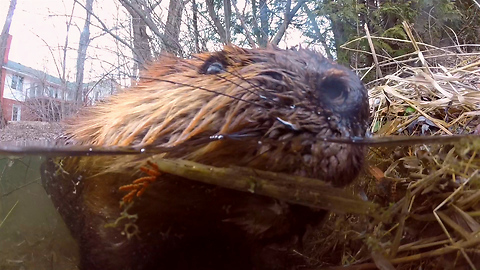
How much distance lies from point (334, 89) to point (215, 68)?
1.09ft

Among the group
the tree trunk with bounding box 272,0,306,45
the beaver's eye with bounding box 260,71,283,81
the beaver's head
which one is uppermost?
the tree trunk with bounding box 272,0,306,45

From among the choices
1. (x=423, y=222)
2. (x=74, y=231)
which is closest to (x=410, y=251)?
(x=423, y=222)

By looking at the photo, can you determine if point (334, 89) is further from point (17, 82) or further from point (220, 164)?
point (17, 82)

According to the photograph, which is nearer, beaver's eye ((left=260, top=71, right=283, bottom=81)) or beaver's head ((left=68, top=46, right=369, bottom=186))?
beaver's head ((left=68, top=46, right=369, bottom=186))

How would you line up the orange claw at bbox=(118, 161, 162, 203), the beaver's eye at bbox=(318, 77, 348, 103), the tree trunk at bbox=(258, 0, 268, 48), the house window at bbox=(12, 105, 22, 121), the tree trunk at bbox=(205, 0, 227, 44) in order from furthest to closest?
the tree trunk at bbox=(205, 0, 227, 44), the tree trunk at bbox=(258, 0, 268, 48), the house window at bbox=(12, 105, 22, 121), the beaver's eye at bbox=(318, 77, 348, 103), the orange claw at bbox=(118, 161, 162, 203)

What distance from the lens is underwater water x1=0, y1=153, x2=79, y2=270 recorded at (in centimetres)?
119

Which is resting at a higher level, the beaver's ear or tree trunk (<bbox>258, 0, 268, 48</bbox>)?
tree trunk (<bbox>258, 0, 268, 48</bbox>)

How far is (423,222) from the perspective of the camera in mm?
1028

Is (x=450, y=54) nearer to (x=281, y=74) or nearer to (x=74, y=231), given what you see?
(x=281, y=74)

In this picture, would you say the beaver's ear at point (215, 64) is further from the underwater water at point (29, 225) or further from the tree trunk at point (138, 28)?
the tree trunk at point (138, 28)

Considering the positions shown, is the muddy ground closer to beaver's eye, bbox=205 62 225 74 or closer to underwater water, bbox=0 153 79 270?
underwater water, bbox=0 153 79 270

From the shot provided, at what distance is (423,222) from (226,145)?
519 mm

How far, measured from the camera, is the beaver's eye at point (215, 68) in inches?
45.9

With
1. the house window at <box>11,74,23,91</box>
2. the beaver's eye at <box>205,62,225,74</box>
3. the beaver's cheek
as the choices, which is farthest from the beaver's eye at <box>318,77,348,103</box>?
the house window at <box>11,74,23,91</box>
